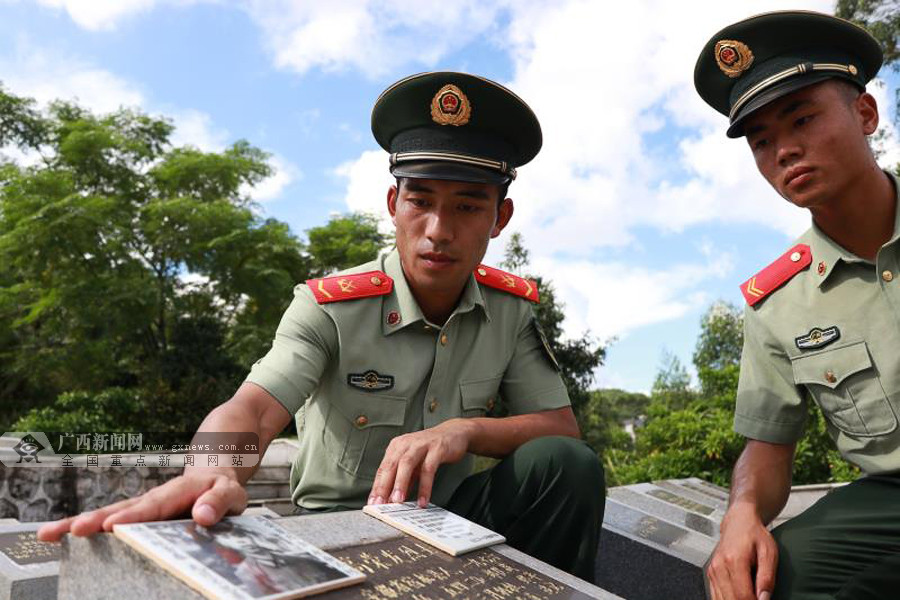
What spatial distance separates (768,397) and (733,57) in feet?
3.90

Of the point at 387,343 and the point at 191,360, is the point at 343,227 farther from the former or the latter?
the point at 387,343

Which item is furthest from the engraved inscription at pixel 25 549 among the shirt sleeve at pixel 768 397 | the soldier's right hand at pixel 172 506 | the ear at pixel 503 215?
the shirt sleeve at pixel 768 397

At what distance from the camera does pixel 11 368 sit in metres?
15.0

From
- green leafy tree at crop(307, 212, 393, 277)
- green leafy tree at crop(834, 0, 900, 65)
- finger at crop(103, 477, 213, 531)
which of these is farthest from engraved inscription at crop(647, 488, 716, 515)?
green leafy tree at crop(307, 212, 393, 277)

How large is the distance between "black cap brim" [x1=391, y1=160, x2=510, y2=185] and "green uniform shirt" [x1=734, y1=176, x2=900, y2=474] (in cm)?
108

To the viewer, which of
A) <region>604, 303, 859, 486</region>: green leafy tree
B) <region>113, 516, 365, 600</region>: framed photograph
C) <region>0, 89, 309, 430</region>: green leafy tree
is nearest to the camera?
<region>113, 516, 365, 600</region>: framed photograph

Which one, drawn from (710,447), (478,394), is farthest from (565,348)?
(478,394)

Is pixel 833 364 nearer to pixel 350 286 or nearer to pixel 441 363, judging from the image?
pixel 441 363

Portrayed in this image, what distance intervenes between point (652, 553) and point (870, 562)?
3.97 feet

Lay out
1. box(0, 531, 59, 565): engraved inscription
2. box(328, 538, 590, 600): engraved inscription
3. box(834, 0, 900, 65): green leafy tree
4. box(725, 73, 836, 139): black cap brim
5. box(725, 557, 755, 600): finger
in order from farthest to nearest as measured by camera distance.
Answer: box(834, 0, 900, 65): green leafy tree < box(0, 531, 59, 565): engraved inscription < box(725, 73, 836, 139): black cap brim < box(725, 557, 755, 600): finger < box(328, 538, 590, 600): engraved inscription

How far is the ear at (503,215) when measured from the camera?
8.44 feet

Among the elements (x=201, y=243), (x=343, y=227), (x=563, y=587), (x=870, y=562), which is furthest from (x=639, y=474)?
(x=343, y=227)

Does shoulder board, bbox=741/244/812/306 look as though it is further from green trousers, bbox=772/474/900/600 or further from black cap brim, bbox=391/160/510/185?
black cap brim, bbox=391/160/510/185

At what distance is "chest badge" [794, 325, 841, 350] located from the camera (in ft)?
7.13
